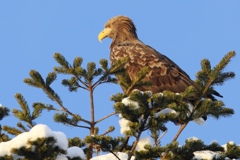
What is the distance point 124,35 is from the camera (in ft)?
44.1

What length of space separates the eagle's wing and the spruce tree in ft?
11.7

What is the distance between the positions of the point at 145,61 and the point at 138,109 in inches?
212

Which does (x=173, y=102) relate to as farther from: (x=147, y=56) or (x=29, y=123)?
(x=147, y=56)

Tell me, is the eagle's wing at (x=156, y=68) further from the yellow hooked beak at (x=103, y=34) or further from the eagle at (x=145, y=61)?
the yellow hooked beak at (x=103, y=34)

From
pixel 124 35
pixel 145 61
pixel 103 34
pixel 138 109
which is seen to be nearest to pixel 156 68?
pixel 145 61

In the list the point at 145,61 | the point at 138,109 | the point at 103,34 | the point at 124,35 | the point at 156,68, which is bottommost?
the point at 138,109

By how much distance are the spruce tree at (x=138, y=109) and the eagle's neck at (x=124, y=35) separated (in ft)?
17.8

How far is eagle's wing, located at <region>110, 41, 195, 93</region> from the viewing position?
448 inches

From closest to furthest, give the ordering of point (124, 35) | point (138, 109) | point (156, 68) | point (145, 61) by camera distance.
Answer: point (138, 109), point (156, 68), point (145, 61), point (124, 35)

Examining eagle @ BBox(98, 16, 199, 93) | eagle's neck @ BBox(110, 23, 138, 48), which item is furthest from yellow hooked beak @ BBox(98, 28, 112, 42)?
eagle's neck @ BBox(110, 23, 138, 48)

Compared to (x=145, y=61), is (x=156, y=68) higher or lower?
lower

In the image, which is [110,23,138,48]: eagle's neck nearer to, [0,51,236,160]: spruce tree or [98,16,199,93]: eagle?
[98,16,199,93]: eagle

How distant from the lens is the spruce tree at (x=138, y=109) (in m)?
6.53

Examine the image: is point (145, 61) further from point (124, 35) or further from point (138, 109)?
point (138, 109)
